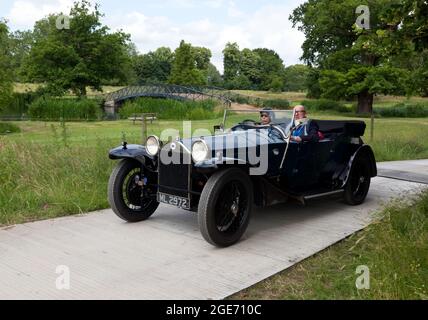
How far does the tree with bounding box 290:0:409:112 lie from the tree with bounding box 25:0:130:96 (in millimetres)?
19515

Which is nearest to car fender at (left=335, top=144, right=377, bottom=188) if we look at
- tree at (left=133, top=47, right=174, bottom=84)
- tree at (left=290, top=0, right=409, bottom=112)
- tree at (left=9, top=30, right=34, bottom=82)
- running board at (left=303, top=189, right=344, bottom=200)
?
running board at (left=303, top=189, right=344, bottom=200)

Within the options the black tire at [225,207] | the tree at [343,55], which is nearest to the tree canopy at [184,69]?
the tree at [343,55]

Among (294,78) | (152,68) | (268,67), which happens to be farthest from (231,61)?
(294,78)

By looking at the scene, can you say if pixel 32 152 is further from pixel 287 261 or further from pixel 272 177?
pixel 287 261

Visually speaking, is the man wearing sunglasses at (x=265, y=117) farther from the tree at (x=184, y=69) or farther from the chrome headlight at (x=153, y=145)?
the tree at (x=184, y=69)

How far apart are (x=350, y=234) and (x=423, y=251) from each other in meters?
1.54

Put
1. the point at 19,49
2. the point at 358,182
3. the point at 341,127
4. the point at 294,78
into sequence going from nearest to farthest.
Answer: the point at 341,127 → the point at 358,182 → the point at 19,49 → the point at 294,78

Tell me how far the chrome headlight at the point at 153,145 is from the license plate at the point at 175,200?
508mm

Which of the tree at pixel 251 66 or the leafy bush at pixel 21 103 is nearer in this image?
the leafy bush at pixel 21 103

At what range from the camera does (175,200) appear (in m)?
5.57

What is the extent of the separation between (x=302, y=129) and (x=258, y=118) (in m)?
0.65

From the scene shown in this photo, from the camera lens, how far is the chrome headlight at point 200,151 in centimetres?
513

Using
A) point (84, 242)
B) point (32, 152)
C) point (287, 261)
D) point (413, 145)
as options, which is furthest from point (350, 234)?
point (413, 145)

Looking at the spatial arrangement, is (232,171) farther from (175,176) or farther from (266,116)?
(266,116)
